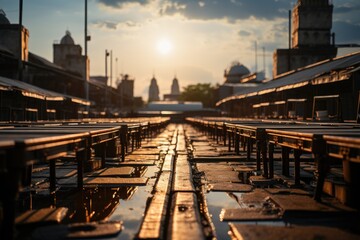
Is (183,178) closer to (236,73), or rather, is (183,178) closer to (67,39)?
(67,39)

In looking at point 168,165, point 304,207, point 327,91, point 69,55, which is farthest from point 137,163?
point 69,55

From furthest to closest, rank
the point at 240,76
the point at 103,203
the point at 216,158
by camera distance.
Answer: the point at 240,76 < the point at 216,158 < the point at 103,203

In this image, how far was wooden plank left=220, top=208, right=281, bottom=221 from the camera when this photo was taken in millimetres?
5332

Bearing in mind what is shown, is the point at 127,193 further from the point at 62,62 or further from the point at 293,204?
the point at 62,62

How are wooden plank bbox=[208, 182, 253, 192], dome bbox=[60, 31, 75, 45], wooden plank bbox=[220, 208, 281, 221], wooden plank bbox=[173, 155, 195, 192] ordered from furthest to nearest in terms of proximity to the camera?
dome bbox=[60, 31, 75, 45], wooden plank bbox=[208, 182, 253, 192], wooden plank bbox=[173, 155, 195, 192], wooden plank bbox=[220, 208, 281, 221]

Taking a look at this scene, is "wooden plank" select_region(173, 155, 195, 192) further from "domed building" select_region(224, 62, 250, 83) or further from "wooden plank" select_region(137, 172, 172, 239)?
"domed building" select_region(224, 62, 250, 83)

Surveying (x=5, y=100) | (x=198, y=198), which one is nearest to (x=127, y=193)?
(x=198, y=198)

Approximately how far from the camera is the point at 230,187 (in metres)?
7.91

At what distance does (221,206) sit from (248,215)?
0.83 m

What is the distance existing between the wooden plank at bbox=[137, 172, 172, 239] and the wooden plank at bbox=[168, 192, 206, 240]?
12 centimetres

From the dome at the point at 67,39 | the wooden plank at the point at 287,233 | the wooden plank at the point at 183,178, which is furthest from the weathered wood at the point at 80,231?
the dome at the point at 67,39

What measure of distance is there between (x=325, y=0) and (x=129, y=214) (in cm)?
5214

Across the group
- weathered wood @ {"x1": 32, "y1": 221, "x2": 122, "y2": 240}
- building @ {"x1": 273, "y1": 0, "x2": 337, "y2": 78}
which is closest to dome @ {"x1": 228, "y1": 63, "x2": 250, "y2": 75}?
building @ {"x1": 273, "y1": 0, "x2": 337, "y2": 78}

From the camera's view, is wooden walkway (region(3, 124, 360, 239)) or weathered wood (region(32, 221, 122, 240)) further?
wooden walkway (region(3, 124, 360, 239))
